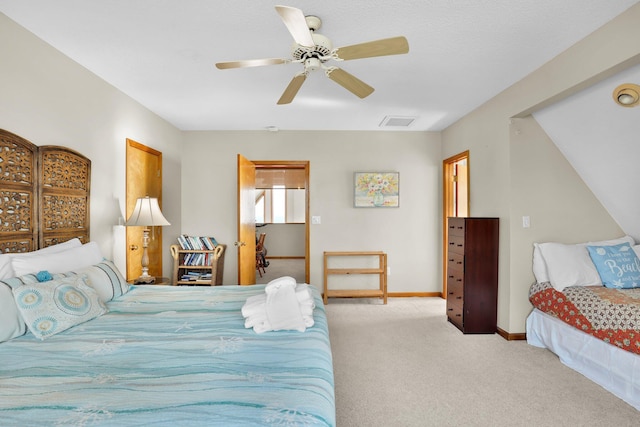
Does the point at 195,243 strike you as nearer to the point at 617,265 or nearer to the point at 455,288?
the point at 455,288

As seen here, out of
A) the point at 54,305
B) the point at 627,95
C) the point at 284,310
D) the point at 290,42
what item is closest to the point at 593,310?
the point at 627,95

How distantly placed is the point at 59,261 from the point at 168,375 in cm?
141

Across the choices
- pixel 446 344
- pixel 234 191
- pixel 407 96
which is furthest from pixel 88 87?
pixel 446 344

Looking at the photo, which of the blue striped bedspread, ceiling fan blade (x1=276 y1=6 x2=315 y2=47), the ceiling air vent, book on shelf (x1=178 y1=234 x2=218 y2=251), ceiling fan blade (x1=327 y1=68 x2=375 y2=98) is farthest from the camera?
book on shelf (x1=178 y1=234 x2=218 y2=251)

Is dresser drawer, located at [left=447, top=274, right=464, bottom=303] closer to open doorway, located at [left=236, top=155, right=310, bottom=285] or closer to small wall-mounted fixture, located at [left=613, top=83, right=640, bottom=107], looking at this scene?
small wall-mounted fixture, located at [left=613, top=83, right=640, bottom=107]

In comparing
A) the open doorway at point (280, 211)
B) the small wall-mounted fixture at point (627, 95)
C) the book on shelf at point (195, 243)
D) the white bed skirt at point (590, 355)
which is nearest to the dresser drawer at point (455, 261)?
the white bed skirt at point (590, 355)

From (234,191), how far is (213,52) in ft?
8.14

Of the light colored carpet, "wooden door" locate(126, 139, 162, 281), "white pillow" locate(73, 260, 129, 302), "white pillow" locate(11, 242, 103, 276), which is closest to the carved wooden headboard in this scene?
"white pillow" locate(11, 242, 103, 276)

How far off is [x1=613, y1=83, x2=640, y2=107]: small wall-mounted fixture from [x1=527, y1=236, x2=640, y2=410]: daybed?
4.42ft

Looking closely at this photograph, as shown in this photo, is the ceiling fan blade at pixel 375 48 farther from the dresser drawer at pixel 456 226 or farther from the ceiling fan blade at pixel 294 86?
the dresser drawer at pixel 456 226

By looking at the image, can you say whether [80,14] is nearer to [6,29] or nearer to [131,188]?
[6,29]

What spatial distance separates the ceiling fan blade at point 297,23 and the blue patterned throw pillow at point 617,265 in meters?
3.11

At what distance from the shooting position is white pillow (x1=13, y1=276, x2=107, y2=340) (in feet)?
5.46

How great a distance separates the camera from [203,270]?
4.37 m
